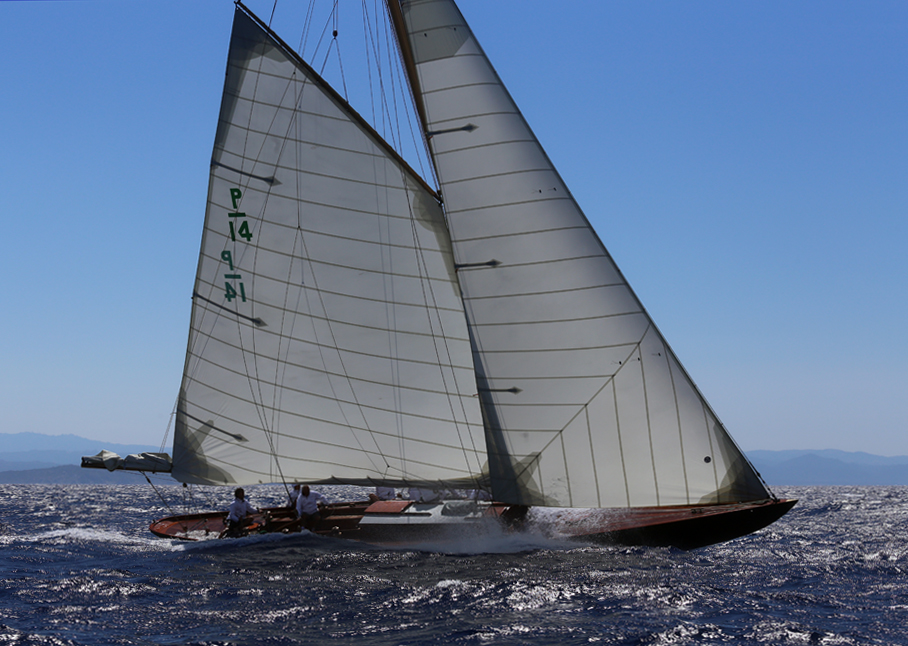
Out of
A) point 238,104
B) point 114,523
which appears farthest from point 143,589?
point 114,523

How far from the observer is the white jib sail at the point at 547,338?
14.9m

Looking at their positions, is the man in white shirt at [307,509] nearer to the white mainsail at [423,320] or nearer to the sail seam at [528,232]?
the white mainsail at [423,320]

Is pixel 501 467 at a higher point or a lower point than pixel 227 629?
higher

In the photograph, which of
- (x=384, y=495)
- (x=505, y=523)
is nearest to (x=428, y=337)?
(x=505, y=523)

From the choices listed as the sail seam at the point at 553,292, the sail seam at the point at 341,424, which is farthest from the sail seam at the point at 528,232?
the sail seam at the point at 341,424

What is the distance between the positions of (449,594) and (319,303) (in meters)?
A: 8.14

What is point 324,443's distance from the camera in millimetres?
19719

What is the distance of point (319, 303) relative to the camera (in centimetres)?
1912

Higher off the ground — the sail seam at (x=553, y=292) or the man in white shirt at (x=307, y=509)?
the sail seam at (x=553, y=292)

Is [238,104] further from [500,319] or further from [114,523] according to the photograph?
[114,523]

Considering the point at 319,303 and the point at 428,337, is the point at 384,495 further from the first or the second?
the point at 319,303

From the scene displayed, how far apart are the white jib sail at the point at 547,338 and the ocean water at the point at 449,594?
1854 millimetres

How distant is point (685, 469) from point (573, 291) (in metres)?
3.91

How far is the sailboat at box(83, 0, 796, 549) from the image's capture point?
1509cm
